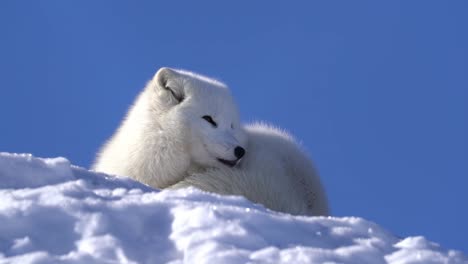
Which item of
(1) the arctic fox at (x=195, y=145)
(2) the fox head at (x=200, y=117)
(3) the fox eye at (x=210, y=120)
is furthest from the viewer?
(3) the fox eye at (x=210, y=120)

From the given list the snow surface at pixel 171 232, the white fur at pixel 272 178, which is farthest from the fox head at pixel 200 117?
the snow surface at pixel 171 232

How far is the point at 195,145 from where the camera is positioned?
18.5 feet

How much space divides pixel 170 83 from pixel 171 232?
10.7 ft

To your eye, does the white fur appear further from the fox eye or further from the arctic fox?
the fox eye

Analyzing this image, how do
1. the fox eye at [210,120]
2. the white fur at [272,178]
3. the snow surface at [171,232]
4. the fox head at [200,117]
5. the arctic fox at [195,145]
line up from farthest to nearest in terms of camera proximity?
the fox eye at [210,120], the fox head at [200,117], the arctic fox at [195,145], the white fur at [272,178], the snow surface at [171,232]

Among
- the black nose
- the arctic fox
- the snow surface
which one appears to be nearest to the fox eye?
the arctic fox

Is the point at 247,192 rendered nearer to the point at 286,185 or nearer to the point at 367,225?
the point at 286,185

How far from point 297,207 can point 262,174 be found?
32 cm

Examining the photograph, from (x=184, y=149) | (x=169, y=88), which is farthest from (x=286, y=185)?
(x=169, y=88)

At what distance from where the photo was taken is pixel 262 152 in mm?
5434

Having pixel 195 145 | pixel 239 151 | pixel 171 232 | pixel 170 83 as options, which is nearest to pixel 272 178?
pixel 239 151

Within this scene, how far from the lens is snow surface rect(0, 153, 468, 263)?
8.26 feet

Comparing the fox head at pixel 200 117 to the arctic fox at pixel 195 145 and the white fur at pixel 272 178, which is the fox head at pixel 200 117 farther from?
the white fur at pixel 272 178

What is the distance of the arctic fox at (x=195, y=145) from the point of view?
536 centimetres
